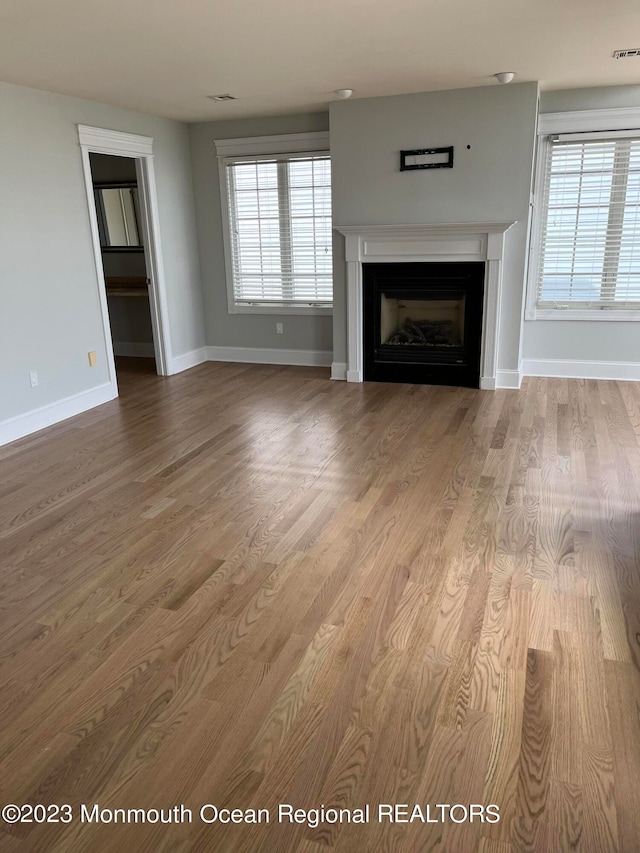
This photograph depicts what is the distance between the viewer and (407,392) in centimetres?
545

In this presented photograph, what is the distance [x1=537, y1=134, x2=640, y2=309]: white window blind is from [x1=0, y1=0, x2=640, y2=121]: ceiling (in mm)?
545

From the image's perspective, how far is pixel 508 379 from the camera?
5.50 meters

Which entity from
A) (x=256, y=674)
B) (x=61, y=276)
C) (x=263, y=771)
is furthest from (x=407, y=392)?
(x=263, y=771)

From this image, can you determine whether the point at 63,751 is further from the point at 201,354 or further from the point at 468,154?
the point at 201,354

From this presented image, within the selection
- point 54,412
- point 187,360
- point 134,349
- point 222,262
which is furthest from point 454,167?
point 134,349

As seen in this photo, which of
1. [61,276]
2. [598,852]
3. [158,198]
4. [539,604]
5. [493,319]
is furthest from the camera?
[158,198]

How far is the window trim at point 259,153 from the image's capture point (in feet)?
19.2

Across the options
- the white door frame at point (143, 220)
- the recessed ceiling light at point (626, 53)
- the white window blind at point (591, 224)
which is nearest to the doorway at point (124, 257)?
the white door frame at point (143, 220)

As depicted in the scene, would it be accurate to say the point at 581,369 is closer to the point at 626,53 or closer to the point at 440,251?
the point at 440,251

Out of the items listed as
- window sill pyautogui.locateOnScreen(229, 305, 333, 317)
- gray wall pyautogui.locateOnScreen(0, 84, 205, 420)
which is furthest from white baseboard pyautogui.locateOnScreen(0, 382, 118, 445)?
window sill pyautogui.locateOnScreen(229, 305, 333, 317)

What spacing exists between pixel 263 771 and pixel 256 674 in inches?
A: 15.3

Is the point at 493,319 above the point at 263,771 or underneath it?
above

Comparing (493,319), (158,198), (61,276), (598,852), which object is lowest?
(598,852)

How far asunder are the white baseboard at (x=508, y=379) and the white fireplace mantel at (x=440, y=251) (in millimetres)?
64
